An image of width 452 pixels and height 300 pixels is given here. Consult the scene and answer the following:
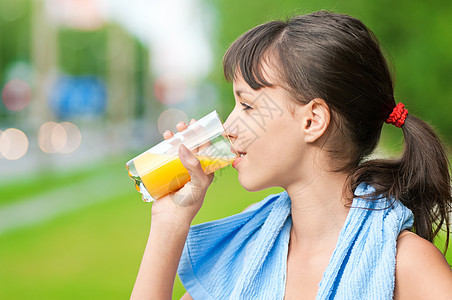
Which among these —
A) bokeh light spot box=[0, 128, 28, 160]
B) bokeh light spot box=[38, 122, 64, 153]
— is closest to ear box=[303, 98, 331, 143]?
bokeh light spot box=[38, 122, 64, 153]

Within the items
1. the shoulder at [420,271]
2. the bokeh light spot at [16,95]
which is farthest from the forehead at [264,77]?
the bokeh light spot at [16,95]

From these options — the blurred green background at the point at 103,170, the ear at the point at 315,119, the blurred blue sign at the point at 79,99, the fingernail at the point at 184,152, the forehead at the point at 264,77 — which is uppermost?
the forehead at the point at 264,77

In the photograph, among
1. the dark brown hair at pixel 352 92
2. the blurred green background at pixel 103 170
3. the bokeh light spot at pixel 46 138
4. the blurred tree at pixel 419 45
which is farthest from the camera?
the bokeh light spot at pixel 46 138

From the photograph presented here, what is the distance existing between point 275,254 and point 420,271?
2.02ft

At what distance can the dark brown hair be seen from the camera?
2.01 m

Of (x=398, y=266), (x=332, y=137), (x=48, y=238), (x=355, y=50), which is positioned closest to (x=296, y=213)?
(x=332, y=137)

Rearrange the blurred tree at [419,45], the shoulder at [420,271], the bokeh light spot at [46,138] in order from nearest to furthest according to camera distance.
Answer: the shoulder at [420,271] < the blurred tree at [419,45] < the bokeh light spot at [46,138]

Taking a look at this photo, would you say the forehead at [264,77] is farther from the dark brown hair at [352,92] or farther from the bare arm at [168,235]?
the bare arm at [168,235]

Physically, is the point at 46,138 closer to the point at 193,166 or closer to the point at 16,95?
the point at 193,166

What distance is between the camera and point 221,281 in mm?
2238

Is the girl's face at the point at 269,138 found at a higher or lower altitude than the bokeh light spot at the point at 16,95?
higher

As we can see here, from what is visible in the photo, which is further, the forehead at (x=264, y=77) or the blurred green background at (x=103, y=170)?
the blurred green background at (x=103, y=170)

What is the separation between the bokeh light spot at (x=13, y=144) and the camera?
18.6m

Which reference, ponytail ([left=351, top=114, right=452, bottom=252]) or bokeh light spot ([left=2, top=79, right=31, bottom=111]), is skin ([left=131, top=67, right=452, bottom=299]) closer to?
ponytail ([left=351, top=114, right=452, bottom=252])
